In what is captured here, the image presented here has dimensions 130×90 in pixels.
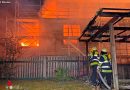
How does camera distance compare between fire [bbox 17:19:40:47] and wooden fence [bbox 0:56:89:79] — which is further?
fire [bbox 17:19:40:47]

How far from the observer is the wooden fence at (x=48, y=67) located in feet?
56.0

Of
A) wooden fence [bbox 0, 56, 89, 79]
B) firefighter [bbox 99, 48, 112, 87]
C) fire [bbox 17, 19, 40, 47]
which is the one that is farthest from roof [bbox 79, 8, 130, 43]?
fire [bbox 17, 19, 40, 47]

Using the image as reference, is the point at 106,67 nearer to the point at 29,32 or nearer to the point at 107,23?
the point at 107,23

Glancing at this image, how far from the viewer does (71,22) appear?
22766 mm

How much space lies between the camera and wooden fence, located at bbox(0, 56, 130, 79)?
56.0 ft

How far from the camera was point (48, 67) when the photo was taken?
56.9 feet

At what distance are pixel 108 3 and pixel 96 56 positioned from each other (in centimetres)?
1073

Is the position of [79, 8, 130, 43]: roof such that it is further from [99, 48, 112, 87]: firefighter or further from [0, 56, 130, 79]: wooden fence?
[0, 56, 130, 79]: wooden fence

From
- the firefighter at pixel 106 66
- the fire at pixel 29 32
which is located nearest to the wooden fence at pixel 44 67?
the fire at pixel 29 32

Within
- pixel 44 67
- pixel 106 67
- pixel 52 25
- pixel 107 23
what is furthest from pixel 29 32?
pixel 107 23

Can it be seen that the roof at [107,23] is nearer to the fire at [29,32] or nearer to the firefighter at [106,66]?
the firefighter at [106,66]

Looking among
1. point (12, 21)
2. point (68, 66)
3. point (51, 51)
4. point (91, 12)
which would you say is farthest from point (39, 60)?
point (91, 12)

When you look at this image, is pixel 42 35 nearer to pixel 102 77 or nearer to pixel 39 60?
pixel 39 60

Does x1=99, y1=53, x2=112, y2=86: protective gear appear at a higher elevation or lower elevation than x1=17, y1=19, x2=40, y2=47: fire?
lower
